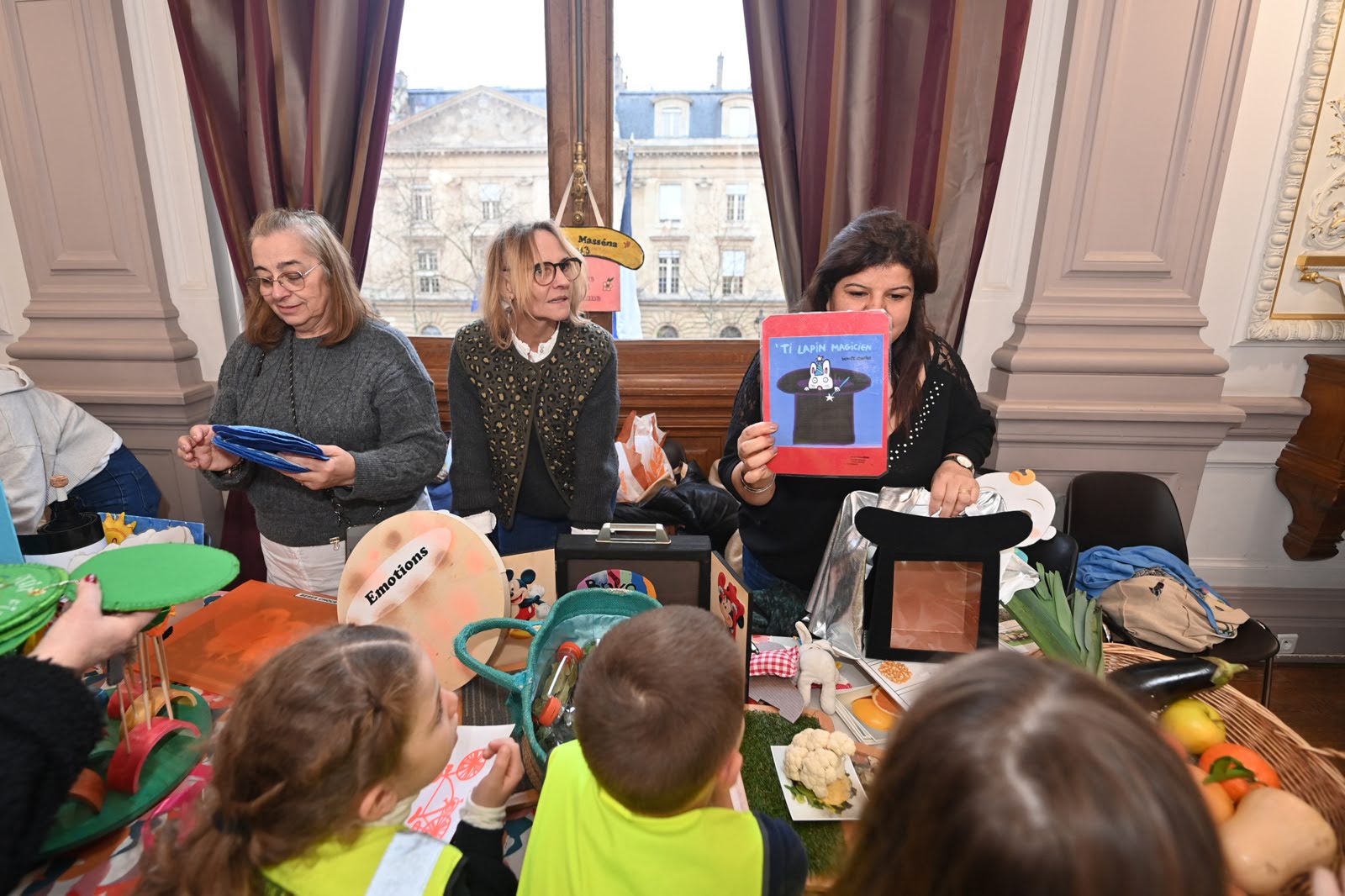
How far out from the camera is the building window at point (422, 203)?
306cm

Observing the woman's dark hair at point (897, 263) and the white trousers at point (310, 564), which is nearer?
the woman's dark hair at point (897, 263)

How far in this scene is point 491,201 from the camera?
306 centimetres

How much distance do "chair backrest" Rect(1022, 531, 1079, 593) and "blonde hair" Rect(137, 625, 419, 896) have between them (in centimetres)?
169

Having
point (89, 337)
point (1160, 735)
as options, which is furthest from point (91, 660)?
point (89, 337)

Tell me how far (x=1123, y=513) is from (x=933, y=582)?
65.8 inches

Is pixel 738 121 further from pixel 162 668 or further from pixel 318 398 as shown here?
pixel 162 668

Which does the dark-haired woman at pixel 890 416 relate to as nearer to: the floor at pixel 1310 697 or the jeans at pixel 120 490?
the floor at pixel 1310 697

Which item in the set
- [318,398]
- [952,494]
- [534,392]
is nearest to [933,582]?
[952,494]

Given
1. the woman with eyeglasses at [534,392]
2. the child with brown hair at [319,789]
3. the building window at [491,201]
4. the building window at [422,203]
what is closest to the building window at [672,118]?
the building window at [491,201]

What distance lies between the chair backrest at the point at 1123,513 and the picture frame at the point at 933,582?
153 cm

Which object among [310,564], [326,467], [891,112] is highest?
[891,112]

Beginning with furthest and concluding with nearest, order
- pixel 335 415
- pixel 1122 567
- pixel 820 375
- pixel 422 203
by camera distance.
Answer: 1. pixel 422 203
2. pixel 1122 567
3. pixel 335 415
4. pixel 820 375

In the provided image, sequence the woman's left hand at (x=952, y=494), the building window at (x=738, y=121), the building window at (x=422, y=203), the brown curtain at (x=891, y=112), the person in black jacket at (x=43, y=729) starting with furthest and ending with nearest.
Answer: the building window at (x=422, y=203) → the building window at (x=738, y=121) → the brown curtain at (x=891, y=112) → the woman's left hand at (x=952, y=494) → the person in black jacket at (x=43, y=729)

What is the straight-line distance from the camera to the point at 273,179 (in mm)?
2670
